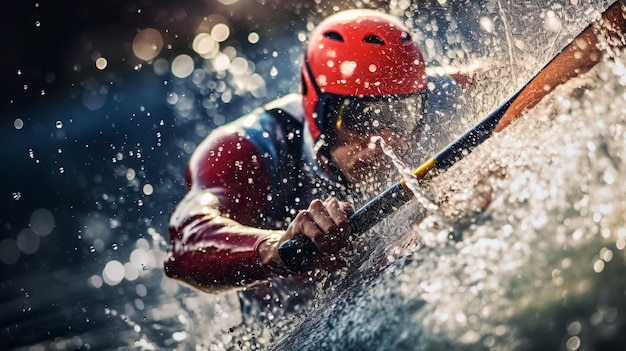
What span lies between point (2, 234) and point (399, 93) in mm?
8590

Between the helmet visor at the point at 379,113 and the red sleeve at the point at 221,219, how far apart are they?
1.85ft

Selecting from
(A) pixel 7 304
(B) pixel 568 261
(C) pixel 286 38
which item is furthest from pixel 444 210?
(C) pixel 286 38

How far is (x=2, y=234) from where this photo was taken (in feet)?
30.1

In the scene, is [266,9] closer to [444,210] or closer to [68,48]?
[68,48]

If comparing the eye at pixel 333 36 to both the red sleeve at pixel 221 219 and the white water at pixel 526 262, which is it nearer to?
the red sleeve at pixel 221 219

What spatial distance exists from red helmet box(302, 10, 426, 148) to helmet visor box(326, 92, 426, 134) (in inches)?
1.2

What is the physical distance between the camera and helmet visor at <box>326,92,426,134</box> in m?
2.83

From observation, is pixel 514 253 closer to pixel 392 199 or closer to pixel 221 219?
pixel 392 199

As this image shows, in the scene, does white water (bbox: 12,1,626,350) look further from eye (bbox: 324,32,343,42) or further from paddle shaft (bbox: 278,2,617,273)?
eye (bbox: 324,32,343,42)

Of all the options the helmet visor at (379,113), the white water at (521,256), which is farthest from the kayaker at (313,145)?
the white water at (521,256)

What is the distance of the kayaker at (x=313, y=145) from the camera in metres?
2.70

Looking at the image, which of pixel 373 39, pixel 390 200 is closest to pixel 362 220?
pixel 390 200

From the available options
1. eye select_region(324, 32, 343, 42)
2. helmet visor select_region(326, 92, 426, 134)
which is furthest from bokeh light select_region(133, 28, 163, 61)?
helmet visor select_region(326, 92, 426, 134)

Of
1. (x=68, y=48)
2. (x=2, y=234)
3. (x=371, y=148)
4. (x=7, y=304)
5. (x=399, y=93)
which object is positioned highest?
(x=399, y=93)
